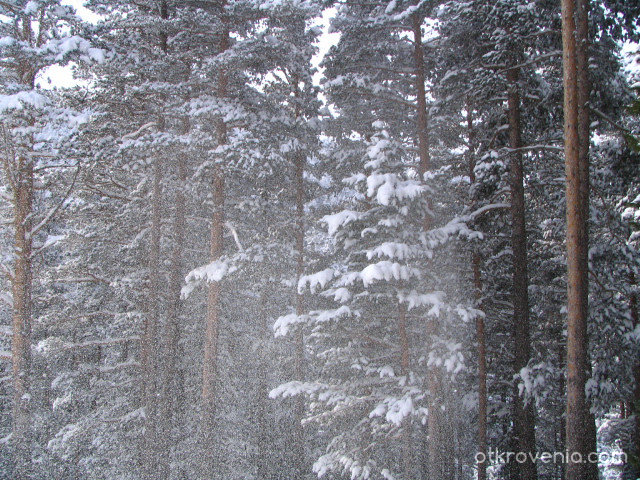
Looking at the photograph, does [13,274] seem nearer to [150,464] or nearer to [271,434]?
[150,464]

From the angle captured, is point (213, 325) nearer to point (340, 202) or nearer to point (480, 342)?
point (340, 202)

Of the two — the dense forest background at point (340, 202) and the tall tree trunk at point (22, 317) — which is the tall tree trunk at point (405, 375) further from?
the tall tree trunk at point (22, 317)

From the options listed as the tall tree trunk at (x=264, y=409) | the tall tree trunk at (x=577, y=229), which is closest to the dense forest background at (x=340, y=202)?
the tall tree trunk at (x=577, y=229)

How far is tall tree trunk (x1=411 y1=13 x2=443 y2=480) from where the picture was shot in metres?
10.7

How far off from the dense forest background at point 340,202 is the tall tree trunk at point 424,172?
61 mm

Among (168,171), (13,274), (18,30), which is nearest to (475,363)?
(168,171)

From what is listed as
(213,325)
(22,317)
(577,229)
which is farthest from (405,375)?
(22,317)

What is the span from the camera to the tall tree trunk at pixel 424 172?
10688mm

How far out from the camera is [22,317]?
36.0 feet

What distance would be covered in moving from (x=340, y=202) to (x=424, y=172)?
356 cm

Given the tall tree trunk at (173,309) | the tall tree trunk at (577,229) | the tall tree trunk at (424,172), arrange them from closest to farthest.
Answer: the tall tree trunk at (577,229)
the tall tree trunk at (424,172)
the tall tree trunk at (173,309)

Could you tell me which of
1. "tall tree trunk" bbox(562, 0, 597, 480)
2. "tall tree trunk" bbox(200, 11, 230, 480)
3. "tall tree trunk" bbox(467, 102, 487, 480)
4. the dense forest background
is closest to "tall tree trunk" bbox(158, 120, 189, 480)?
the dense forest background

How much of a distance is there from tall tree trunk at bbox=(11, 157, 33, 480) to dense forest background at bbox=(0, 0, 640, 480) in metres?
0.05

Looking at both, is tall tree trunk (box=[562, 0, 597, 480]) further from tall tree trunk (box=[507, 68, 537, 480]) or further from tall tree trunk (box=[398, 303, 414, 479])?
tall tree trunk (box=[398, 303, 414, 479])
